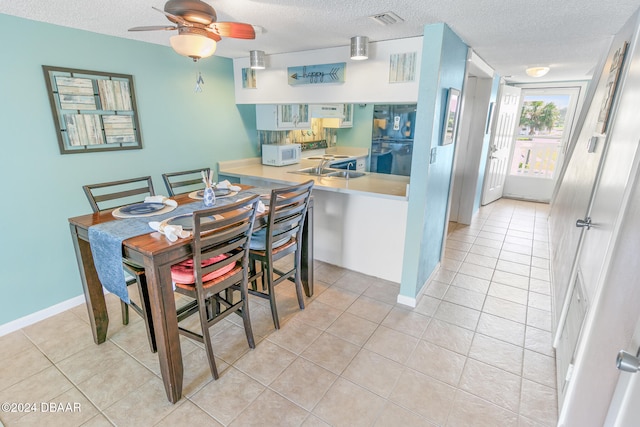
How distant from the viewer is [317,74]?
9.66ft

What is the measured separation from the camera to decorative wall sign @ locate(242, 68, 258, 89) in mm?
3367

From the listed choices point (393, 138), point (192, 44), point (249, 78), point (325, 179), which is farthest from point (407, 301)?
point (393, 138)

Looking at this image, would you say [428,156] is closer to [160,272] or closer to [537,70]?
[160,272]

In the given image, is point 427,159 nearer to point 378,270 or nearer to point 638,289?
point 378,270

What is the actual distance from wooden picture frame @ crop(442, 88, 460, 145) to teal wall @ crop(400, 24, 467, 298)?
0.15 ft

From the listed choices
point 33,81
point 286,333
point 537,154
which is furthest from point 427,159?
point 537,154

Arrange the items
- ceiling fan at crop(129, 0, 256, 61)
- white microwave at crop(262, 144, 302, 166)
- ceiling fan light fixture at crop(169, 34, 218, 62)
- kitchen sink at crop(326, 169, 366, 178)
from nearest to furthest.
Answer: ceiling fan at crop(129, 0, 256, 61) < ceiling fan light fixture at crop(169, 34, 218, 62) < kitchen sink at crop(326, 169, 366, 178) < white microwave at crop(262, 144, 302, 166)

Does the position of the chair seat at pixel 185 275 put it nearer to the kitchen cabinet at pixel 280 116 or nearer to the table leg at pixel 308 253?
the table leg at pixel 308 253

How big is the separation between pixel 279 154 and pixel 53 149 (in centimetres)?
211

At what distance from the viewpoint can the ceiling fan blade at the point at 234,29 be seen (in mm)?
1629

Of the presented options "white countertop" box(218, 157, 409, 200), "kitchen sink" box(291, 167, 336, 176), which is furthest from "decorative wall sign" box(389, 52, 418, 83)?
"kitchen sink" box(291, 167, 336, 176)

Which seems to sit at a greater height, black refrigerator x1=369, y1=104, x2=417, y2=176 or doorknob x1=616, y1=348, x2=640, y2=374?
black refrigerator x1=369, y1=104, x2=417, y2=176

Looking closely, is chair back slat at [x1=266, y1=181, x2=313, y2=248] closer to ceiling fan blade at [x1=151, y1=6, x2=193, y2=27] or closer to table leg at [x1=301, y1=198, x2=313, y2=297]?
table leg at [x1=301, y1=198, x2=313, y2=297]

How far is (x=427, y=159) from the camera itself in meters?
2.30
